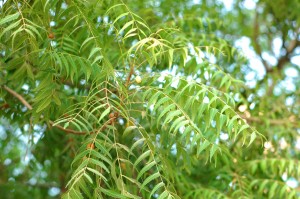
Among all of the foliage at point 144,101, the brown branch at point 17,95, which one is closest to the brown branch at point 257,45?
the foliage at point 144,101

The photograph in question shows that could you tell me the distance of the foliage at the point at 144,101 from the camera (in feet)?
8.04

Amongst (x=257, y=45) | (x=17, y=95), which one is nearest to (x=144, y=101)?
(x=17, y=95)

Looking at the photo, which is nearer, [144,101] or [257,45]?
[144,101]

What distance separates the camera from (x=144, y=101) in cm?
277

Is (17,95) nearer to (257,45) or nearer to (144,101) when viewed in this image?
(144,101)

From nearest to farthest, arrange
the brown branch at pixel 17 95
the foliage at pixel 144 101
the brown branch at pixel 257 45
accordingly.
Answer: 1. the foliage at pixel 144 101
2. the brown branch at pixel 17 95
3. the brown branch at pixel 257 45

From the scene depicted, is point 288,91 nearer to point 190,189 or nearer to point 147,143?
point 190,189

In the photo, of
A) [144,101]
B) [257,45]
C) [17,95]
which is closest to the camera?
[144,101]

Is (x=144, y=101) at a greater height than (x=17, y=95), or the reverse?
(x=144, y=101)

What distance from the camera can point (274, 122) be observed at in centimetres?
412

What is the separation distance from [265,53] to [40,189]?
2512mm

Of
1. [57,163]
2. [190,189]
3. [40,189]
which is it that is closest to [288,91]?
[190,189]

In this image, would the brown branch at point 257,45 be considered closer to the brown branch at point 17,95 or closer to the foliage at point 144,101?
the foliage at point 144,101

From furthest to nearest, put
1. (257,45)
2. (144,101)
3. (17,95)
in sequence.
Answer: (257,45) < (17,95) < (144,101)
